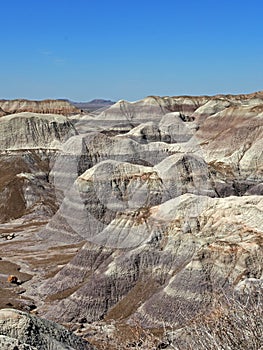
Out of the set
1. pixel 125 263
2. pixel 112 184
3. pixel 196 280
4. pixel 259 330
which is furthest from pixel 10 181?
pixel 259 330

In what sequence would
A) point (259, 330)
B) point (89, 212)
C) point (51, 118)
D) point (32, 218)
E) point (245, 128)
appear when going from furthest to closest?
point (51, 118) < point (245, 128) < point (32, 218) < point (89, 212) < point (259, 330)

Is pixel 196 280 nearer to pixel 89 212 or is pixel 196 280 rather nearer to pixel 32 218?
pixel 89 212

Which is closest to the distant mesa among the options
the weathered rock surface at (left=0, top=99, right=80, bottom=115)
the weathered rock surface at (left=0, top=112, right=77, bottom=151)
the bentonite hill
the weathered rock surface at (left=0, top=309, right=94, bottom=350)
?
the weathered rock surface at (left=0, top=99, right=80, bottom=115)

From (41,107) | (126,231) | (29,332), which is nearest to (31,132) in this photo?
(41,107)

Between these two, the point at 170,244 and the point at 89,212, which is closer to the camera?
the point at 170,244

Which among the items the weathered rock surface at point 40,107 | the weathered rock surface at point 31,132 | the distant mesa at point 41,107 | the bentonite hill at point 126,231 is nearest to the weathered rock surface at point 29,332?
the bentonite hill at point 126,231

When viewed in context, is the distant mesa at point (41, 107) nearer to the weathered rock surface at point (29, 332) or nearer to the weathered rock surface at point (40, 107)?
the weathered rock surface at point (40, 107)

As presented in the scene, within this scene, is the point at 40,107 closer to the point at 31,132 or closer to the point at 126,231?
the point at 31,132

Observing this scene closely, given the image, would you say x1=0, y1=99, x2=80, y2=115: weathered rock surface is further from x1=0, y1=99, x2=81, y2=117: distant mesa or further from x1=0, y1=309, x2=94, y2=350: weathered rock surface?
x1=0, y1=309, x2=94, y2=350: weathered rock surface
